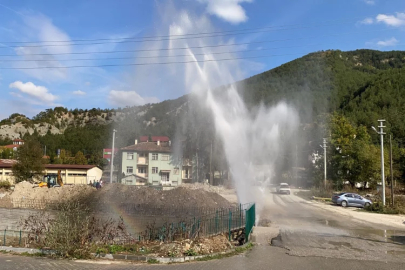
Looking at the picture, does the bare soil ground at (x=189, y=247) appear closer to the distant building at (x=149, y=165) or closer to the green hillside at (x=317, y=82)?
the distant building at (x=149, y=165)

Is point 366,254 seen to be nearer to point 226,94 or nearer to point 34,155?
point 226,94

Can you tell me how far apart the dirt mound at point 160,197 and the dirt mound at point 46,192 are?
2519 mm

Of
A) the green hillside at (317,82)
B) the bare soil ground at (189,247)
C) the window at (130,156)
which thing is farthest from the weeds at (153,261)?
the green hillside at (317,82)

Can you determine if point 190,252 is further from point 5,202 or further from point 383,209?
point 5,202

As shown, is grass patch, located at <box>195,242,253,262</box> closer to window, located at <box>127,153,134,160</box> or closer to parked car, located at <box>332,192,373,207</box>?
parked car, located at <box>332,192,373,207</box>

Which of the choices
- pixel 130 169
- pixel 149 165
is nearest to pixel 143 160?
pixel 149 165

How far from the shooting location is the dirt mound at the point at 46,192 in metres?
36.4

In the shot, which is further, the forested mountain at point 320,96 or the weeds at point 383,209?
the forested mountain at point 320,96

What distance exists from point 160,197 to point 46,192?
14143mm

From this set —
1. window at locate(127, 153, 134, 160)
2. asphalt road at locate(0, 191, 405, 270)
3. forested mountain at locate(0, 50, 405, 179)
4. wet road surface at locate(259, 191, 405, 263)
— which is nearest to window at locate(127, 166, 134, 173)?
window at locate(127, 153, 134, 160)

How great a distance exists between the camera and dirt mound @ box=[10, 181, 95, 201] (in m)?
36.4

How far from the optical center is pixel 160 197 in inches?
1299

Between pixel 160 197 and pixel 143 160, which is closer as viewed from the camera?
pixel 160 197

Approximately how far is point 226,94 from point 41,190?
77.1ft
